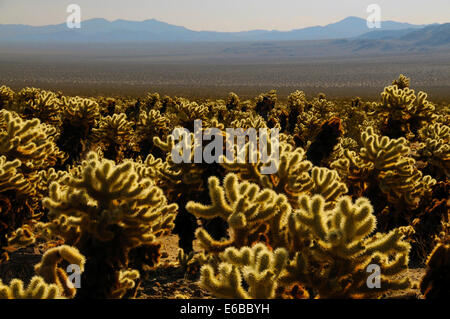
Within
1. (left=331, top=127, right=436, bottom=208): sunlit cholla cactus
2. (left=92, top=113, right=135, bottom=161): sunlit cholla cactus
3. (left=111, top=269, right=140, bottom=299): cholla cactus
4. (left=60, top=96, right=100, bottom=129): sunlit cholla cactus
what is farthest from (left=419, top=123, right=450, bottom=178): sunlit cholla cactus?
(left=60, top=96, right=100, bottom=129): sunlit cholla cactus

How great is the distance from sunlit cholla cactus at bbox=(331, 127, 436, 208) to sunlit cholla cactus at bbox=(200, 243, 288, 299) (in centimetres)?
434

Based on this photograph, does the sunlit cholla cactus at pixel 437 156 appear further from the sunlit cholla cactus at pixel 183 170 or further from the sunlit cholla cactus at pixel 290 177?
the sunlit cholla cactus at pixel 183 170

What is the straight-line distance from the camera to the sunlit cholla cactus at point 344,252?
381cm

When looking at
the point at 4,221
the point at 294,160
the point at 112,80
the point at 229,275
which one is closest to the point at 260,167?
the point at 294,160

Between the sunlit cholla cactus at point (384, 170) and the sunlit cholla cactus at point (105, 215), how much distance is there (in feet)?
14.4

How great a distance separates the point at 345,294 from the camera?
402 cm

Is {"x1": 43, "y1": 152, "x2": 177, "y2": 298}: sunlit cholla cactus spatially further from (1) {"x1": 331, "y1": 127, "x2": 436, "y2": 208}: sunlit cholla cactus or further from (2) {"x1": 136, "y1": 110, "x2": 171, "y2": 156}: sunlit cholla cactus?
(2) {"x1": 136, "y1": 110, "x2": 171, "y2": 156}: sunlit cholla cactus

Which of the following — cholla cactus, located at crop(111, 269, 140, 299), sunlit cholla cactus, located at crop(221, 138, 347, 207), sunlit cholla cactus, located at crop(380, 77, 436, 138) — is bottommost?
cholla cactus, located at crop(111, 269, 140, 299)

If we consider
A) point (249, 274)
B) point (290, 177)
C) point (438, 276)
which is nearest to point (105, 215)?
point (249, 274)

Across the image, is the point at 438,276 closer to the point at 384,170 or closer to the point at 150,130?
the point at 384,170

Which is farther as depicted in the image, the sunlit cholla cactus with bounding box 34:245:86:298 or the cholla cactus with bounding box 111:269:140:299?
the cholla cactus with bounding box 111:269:140:299

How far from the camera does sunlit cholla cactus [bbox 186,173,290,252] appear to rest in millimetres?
4409
